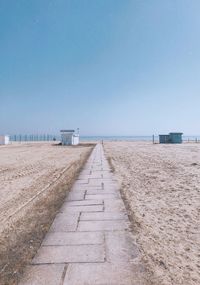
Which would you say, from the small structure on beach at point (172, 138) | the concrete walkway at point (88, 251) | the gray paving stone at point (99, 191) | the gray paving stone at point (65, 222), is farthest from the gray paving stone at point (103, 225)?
the small structure on beach at point (172, 138)

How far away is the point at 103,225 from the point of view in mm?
4473

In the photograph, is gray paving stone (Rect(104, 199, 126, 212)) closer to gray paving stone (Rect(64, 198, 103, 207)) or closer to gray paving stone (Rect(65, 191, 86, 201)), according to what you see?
gray paving stone (Rect(64, 198, 103, 207))

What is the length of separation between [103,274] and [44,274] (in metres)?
0.58

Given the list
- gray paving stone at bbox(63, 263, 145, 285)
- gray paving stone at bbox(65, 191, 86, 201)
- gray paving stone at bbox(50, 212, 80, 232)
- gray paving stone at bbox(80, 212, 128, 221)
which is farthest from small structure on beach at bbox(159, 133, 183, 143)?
gray paving stone at bbox(63, 263, 145, 285)

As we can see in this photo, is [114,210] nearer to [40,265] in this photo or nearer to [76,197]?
[76,197]

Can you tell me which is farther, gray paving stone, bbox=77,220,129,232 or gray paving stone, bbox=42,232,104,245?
gray paving stone, bbox=77,220,129,232

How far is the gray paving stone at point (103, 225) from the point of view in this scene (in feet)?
14.1

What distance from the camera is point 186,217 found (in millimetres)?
5277

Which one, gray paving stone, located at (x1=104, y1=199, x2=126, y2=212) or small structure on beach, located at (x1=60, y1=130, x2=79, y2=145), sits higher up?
small structure on beach, located at (x1=60, y1=130, x2=79, y2=145)

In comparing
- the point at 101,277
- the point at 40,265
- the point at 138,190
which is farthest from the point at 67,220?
the point at 138,190

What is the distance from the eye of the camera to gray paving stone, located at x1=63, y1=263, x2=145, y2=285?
2749 millimetres

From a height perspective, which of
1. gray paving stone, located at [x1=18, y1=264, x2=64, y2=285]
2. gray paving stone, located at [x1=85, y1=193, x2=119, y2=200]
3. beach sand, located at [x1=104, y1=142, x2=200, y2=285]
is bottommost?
beach sand, located at [x1=104, y1=142, x2=200, y2=285]

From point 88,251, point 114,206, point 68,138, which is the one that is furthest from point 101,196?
point 68,138

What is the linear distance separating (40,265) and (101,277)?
71cm
